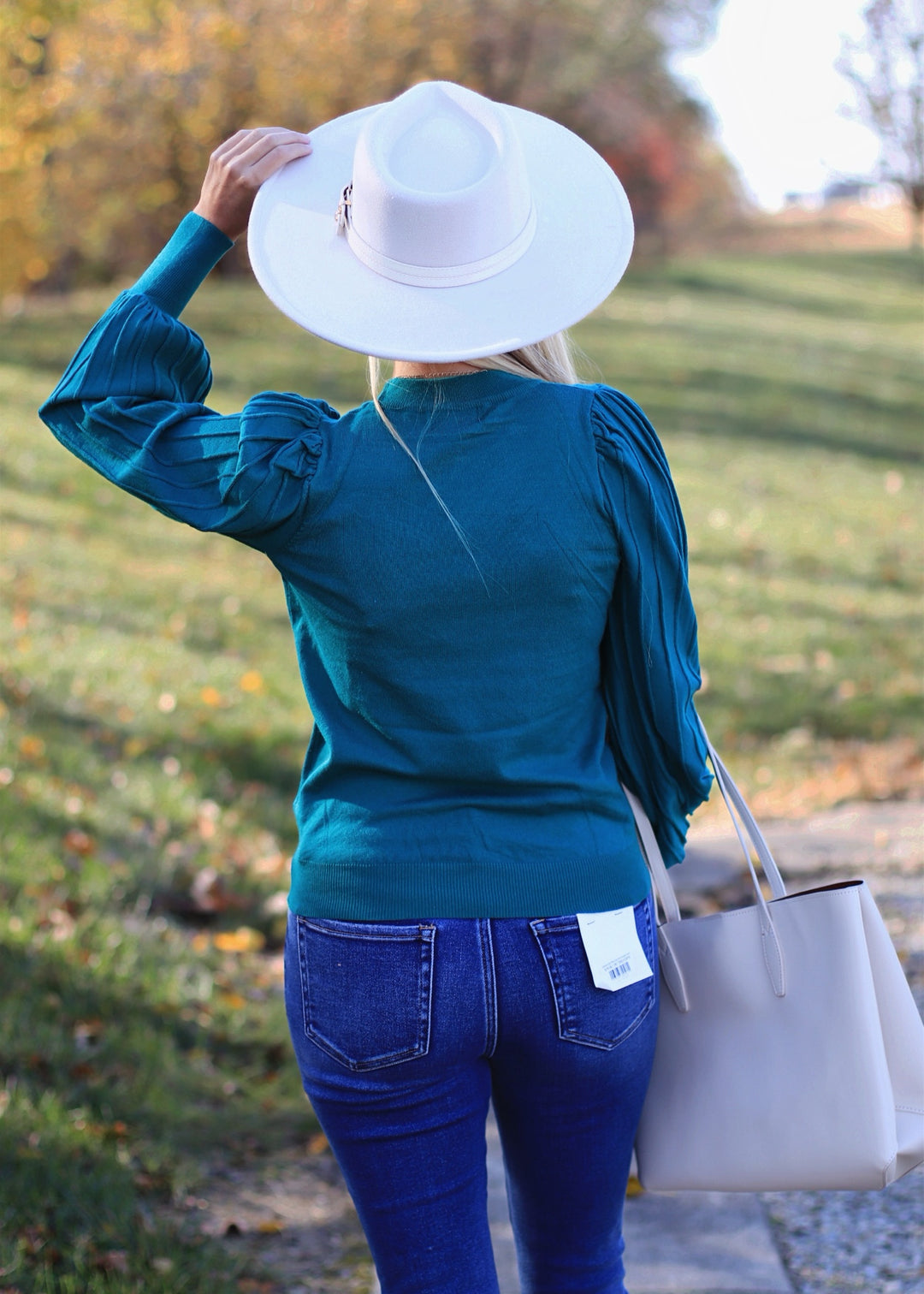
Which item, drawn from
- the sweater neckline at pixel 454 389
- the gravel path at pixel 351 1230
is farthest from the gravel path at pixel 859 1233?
the sweater neckline at pixel 454 389

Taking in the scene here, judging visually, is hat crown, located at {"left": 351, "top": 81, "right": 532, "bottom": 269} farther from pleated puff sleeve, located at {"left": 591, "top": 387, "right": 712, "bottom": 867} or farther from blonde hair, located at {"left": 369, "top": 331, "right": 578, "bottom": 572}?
pleated puff sleeve, located at {"left": 591, "top": 387, "right": 712, "bottom": 867}

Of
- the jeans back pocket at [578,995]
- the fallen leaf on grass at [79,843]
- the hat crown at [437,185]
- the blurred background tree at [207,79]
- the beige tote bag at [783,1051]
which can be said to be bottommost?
the fallen leaf on grass at [79,843]

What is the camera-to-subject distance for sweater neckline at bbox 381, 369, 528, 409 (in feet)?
5.05

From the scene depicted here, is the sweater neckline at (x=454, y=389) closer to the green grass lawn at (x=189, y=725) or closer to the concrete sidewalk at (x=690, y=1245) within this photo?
the green grass lawn at (x=189, y=725)

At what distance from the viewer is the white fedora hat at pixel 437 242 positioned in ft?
5.06

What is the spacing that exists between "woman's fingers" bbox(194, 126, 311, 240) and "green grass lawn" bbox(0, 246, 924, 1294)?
0.47m

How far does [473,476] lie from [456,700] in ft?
0.84

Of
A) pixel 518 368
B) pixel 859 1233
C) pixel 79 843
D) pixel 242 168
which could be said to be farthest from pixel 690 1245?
pixel 79 843

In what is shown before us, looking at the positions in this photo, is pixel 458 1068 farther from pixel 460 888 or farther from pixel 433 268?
pixel 433 268

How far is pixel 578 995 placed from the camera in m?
1.58

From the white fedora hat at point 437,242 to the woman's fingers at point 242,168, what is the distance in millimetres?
→ 40

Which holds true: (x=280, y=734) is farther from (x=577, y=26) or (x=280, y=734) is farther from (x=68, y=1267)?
(x=577, y=26)

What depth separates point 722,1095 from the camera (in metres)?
1.81

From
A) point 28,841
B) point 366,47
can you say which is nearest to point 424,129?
point 28,841
